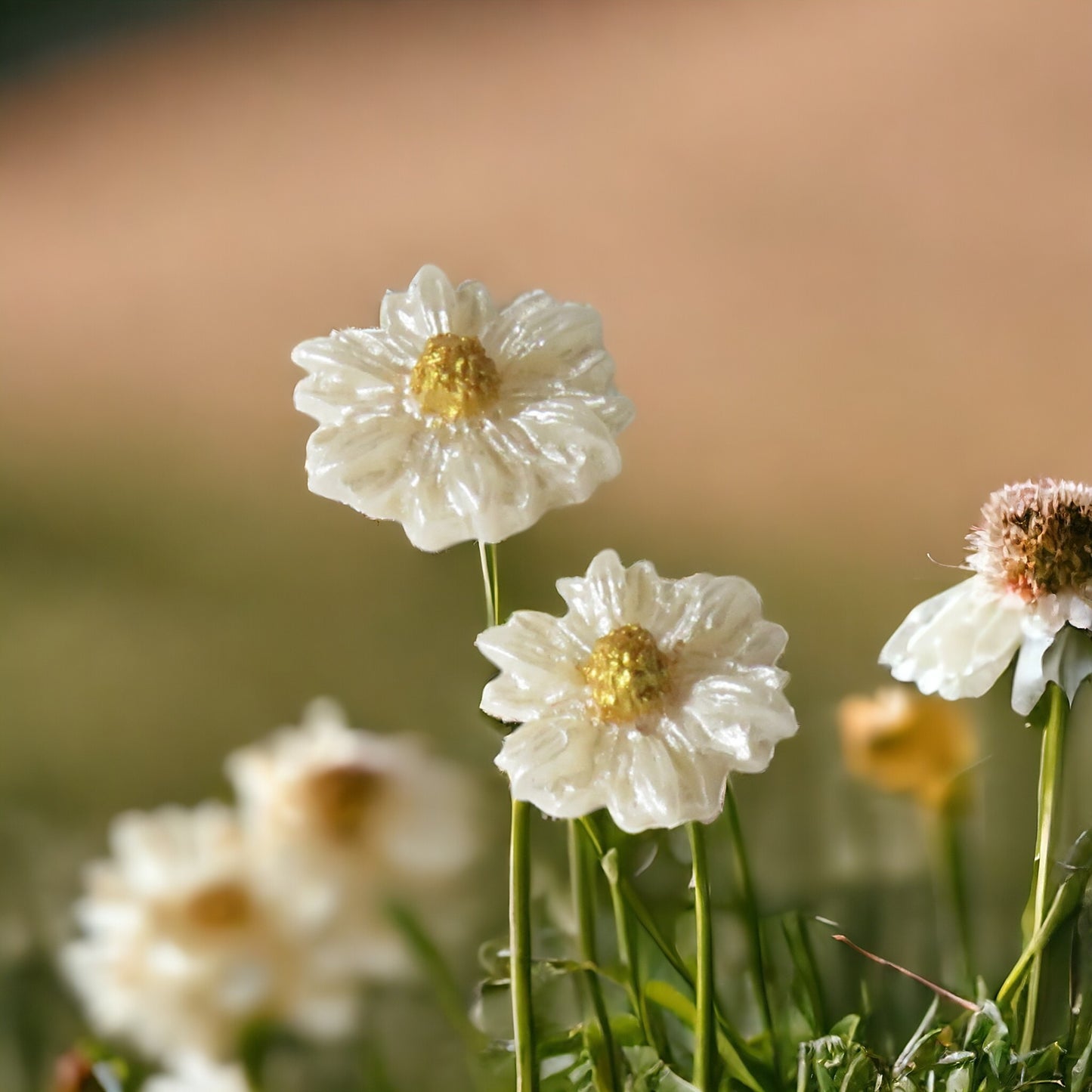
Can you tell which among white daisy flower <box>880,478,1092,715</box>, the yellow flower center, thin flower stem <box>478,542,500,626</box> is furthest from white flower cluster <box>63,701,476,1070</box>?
white daisy flower <box>880,478,1092,715</box>

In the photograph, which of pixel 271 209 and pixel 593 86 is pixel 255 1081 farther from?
pixel 593 86

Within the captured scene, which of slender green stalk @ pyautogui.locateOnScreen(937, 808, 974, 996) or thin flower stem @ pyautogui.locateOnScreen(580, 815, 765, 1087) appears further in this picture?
slender green stalk @ pyautogui.locateOnScreen(937, 808, 974, 996)

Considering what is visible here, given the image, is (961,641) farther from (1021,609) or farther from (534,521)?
(534,521)

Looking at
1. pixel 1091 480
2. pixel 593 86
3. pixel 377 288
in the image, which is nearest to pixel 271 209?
pixel 377 288

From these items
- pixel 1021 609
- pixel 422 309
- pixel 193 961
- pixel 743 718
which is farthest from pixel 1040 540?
pixel 193 961

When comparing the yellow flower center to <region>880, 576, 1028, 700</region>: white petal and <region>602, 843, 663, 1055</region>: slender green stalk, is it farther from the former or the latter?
<region>880, 576, 1028, 700</region>: white petal

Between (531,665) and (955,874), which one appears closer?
(531,665)
